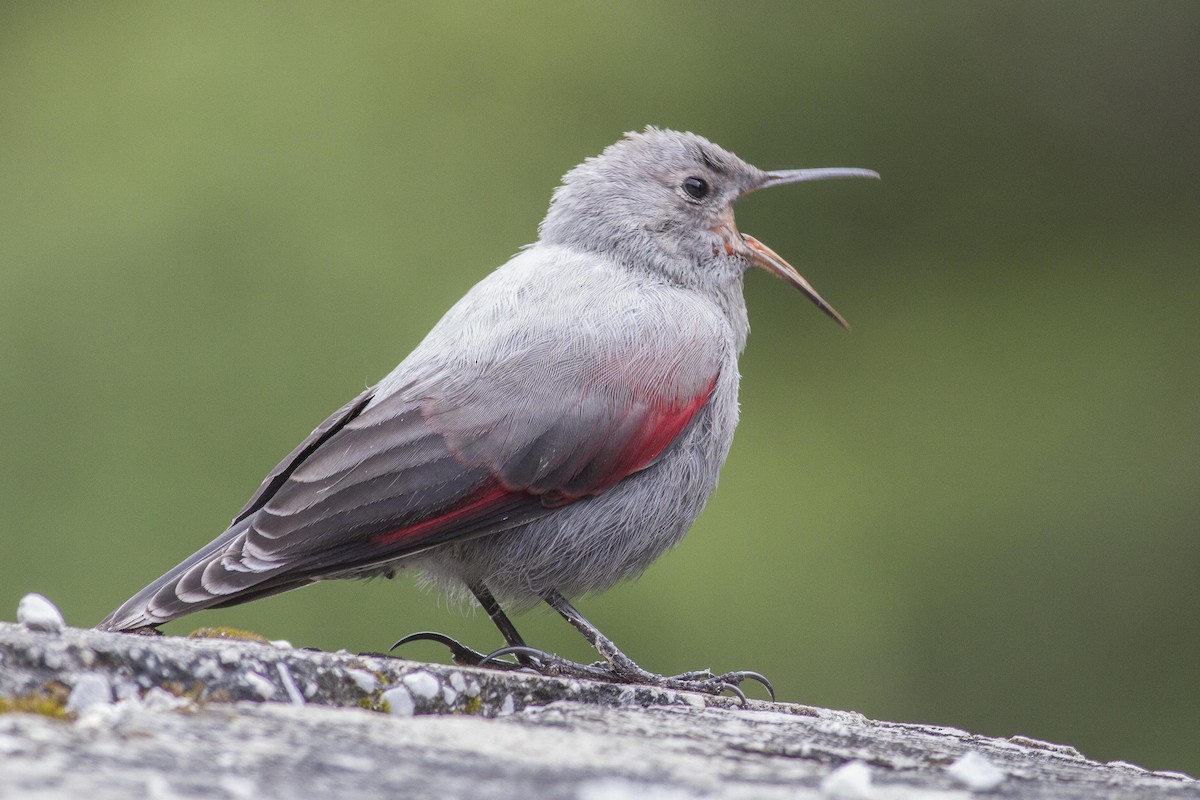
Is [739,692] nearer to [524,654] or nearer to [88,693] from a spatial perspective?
[524,654]

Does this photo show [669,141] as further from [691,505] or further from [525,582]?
[525,582]

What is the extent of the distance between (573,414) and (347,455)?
1.82 ft

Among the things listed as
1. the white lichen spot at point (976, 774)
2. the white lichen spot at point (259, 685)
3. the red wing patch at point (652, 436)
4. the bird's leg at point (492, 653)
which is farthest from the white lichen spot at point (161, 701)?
the red wing patch at point (652, 436)

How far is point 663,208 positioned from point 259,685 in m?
2.59

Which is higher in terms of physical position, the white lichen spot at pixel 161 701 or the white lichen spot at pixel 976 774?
the white lichen spot at pixel 976 774

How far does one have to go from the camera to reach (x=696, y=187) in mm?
4398

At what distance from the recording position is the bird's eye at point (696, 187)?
438 centimetres

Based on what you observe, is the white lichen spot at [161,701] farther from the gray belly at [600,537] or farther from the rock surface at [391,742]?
the gray belly at [600,537]

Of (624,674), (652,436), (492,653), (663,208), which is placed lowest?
(492,653)

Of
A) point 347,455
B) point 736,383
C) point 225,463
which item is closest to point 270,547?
point 347,455

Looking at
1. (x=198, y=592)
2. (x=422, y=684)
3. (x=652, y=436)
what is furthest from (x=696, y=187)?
(x=422, y=684)

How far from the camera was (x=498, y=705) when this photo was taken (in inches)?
93.9

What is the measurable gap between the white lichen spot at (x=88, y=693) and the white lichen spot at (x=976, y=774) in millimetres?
1159

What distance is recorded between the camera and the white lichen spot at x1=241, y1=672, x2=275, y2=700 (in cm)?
199
